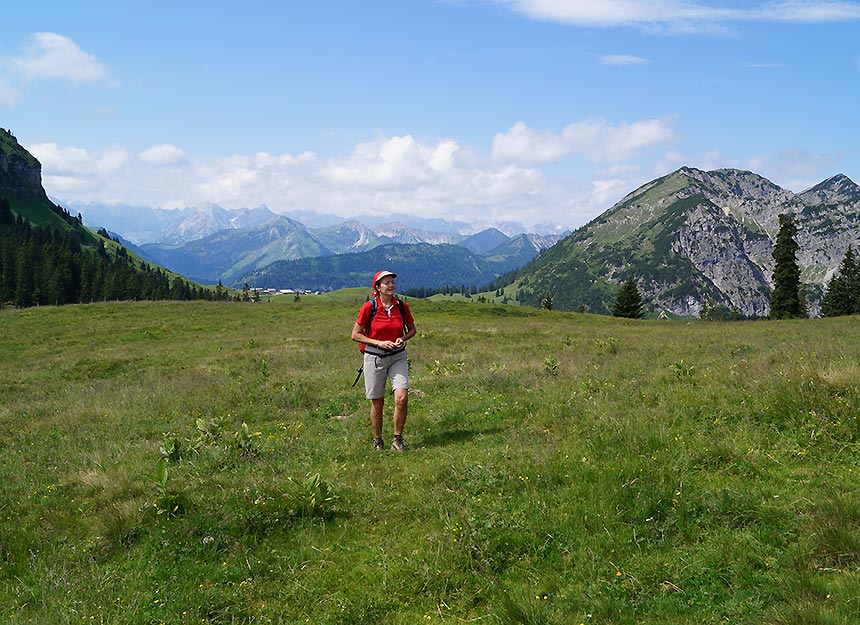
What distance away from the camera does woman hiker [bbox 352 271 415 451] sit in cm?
931

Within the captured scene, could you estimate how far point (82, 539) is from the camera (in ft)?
21.1

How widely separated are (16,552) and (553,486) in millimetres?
6776

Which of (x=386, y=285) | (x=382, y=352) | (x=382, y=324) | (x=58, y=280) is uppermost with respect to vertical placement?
(x=58, y=280)

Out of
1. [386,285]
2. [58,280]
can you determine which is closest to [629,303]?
[386,285]

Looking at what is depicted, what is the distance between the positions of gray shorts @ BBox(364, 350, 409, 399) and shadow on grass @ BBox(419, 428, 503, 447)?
1238 millimetres

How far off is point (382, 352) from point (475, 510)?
3.87 meters

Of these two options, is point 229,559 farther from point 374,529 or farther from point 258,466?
point 258,466

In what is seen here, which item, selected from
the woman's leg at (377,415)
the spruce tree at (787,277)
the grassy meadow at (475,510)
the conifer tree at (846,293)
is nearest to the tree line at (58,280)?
the grassy meadow at (475,510)

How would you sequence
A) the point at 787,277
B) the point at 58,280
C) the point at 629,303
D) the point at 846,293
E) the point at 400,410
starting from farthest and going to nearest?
the point at 58,280 → the point at 629,303 → the point at 846,293 → the point at 787,277 → the point at 400,410

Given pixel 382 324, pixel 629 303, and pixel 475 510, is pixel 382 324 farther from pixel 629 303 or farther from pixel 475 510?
pixel 629 303

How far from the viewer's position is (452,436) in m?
9.97

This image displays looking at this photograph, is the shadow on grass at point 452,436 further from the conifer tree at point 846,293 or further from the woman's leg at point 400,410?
the conifer tree at point 846,293

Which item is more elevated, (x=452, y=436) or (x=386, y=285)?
(x=386, y=285)

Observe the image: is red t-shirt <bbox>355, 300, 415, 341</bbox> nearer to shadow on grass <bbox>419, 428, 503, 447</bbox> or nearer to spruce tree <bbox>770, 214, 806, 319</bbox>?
shadow on grass <bbox>419, 428, 503, 447</bbox>
